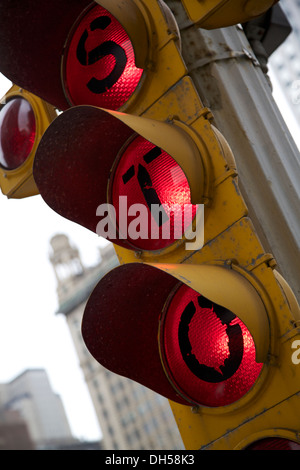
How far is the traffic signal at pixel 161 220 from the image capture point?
9.01 feet

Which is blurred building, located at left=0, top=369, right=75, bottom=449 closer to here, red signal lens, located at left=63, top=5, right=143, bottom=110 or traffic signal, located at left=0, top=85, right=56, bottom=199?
traffic signal, located at left=0, top=85, right=56, bottom=199

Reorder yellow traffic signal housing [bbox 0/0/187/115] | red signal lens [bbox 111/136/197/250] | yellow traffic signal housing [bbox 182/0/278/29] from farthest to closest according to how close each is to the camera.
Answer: yellow traffic signal housing [bbox 0/0/187/115] < red signal lens [bbox 111/136/197/250] < yellow traffic signal housing [bbox 182/0/278/29]

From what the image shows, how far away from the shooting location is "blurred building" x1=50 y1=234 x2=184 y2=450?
6488 centimetres

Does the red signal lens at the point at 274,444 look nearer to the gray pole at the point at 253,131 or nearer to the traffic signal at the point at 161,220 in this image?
the traffic signal at the point at 161,220

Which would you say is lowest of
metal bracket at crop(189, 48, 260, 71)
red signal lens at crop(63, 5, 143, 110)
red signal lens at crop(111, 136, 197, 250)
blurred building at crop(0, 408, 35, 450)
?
red signal lens at crop(111, 136, 197, 250)

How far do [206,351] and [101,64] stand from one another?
51.3 inches

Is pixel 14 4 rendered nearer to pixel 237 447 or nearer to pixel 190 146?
pixel 190 146

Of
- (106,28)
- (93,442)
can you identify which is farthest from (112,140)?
(93,442)

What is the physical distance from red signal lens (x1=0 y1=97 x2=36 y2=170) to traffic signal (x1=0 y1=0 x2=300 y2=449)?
1.90 ft

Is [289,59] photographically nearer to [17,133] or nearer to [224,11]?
[17,133]

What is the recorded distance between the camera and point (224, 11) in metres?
2.80

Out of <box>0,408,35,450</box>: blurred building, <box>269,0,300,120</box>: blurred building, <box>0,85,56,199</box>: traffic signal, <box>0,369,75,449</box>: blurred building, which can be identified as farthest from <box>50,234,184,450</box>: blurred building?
<box>0,85,56,199</box>: traffic signal

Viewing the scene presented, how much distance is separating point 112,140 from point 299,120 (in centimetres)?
9342

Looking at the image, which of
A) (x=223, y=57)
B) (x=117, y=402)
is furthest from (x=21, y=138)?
(x=117, y=402)
